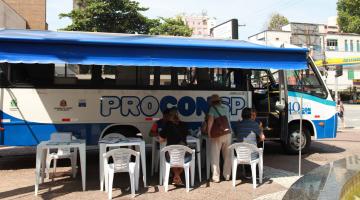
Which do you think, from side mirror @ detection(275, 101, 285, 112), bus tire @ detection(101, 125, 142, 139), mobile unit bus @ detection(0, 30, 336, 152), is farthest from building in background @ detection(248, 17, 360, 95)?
bus tire @ detection(101, 125, 142, 139)

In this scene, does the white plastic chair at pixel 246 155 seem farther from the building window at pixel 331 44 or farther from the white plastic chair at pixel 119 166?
the building window at pixel 331 44

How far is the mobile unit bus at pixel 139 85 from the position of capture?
22.7ft

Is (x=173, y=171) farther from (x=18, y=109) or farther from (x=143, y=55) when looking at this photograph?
(x=18, y=109)

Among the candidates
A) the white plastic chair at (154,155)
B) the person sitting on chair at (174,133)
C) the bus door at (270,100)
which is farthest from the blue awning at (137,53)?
the bus door at (270,100)

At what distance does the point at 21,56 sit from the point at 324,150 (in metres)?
9.01

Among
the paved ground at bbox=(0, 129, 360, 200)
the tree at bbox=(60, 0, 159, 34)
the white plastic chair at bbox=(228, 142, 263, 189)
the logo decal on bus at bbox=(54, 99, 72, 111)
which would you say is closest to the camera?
the paved ground at bbox=(0, 129, 360, 200)

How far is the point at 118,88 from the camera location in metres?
9.15

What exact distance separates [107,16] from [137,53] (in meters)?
20.7

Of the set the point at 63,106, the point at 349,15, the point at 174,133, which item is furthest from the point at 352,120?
the point at 349,15

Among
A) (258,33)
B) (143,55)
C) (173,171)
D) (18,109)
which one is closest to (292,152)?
(173,171)

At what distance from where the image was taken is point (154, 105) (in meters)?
9.37

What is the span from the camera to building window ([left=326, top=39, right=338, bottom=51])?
6228cm

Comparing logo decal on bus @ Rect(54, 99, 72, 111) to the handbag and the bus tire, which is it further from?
the handbag

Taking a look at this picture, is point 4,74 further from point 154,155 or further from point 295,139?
point 295,139
